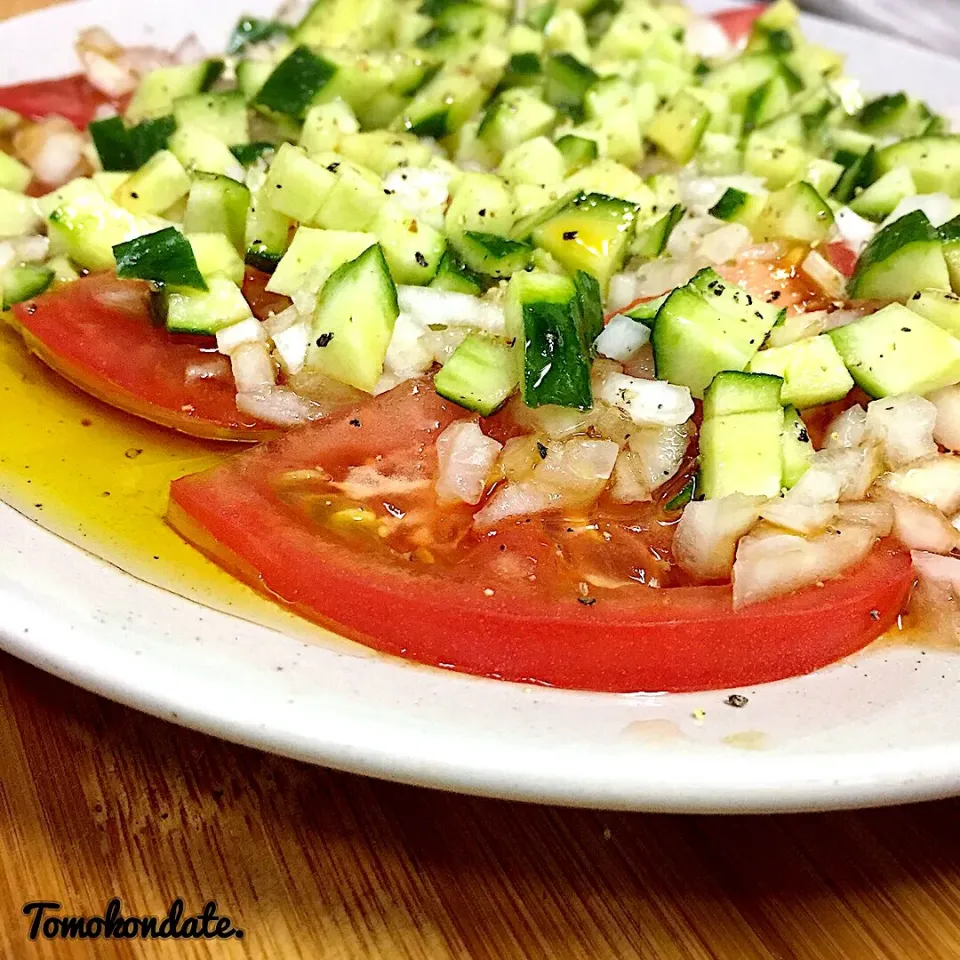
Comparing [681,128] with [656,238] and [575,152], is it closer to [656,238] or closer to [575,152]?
[575,152]

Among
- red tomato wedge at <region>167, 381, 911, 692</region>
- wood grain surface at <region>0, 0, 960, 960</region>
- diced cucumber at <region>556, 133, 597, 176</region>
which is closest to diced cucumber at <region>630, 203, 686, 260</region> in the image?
diced cucumber at <region>556, 133, 597, 176</region>

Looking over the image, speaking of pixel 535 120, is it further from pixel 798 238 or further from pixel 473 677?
pixel 473 677

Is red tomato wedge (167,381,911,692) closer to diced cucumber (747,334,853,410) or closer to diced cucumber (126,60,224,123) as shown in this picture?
diced cucumber (747,334,853,410)

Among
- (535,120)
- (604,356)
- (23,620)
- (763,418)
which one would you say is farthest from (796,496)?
(535,120)

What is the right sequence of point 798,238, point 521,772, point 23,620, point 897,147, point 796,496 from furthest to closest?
point 897,147, point 798,238, point 796,496, point 23,620, point 521,772

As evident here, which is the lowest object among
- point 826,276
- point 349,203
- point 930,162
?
point 349,203

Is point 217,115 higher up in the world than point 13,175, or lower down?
higher up

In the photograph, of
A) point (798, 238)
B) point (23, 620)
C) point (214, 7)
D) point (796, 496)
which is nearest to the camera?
point (23, 620)

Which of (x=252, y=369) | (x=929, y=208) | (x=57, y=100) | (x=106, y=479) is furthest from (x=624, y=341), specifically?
(x=57, y=100)
